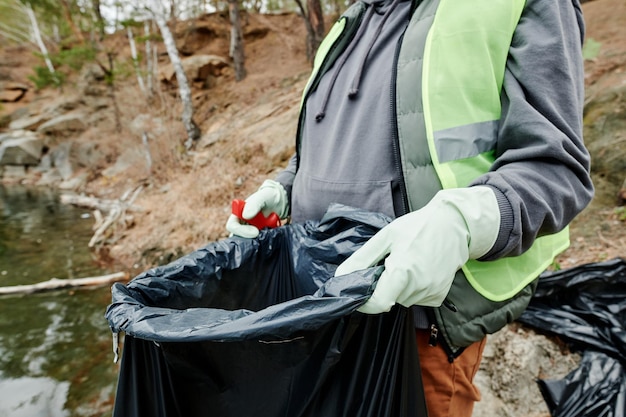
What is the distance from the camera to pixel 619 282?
2016 millimetres

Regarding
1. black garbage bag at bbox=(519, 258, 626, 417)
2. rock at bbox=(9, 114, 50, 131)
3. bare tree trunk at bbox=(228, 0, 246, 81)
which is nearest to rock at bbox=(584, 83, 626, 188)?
black garbage bag at bbox=(519, 258, 626, 417)

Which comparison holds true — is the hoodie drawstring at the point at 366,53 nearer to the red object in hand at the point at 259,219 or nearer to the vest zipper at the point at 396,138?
the vest zipper at the point at 396,138

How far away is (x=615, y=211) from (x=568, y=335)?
65.5 inches

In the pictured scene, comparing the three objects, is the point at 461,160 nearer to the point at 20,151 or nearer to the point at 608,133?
the point at 608,133

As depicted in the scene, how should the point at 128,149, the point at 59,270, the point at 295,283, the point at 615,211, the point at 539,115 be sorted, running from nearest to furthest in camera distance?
the point at 539,115 → the point at 295,283 → the point at 615,211 → the point at 59,270 → the point at 128,149

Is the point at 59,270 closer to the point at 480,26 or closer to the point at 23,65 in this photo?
the point at 480,26

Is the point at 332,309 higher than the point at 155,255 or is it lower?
higher

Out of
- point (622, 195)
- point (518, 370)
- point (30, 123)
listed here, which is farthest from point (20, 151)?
point (622, 195)

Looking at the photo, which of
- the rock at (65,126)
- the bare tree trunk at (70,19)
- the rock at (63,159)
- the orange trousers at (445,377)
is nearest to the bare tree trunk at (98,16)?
the bare tree trunk at (70,19)

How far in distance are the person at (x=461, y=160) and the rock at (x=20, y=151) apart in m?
16.6

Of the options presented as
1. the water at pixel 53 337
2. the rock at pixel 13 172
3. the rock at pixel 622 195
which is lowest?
the rock at pixel 13 172

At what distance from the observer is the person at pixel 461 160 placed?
68 centimetres

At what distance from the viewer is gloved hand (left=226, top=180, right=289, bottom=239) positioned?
46.8 inches

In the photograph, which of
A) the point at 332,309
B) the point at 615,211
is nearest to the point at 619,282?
the point at 615,211
